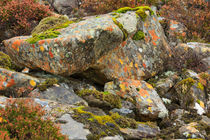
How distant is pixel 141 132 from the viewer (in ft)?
19.3

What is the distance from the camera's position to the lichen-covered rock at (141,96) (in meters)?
7.92

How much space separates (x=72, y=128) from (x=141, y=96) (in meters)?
4.19

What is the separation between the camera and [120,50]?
948cm

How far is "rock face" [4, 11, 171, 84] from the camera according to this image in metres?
7.55

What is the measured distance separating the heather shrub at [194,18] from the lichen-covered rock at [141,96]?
777 cm

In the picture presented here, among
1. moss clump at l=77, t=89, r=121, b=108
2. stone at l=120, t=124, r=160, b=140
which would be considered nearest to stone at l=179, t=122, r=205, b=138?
stone at l=120, t=124, r=160, b=140

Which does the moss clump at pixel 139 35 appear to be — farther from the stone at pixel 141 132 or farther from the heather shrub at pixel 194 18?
the heather shrub at pixel 194 18

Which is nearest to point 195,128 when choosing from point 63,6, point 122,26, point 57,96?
point 57,96

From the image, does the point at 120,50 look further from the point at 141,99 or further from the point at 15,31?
the point at 15,31

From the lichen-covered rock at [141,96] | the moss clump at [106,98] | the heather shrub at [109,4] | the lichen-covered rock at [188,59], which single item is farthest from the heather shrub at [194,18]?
the moss clump at [106,98]

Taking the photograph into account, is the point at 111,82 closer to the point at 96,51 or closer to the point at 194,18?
the point at 96,51

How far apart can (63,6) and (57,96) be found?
1601cm

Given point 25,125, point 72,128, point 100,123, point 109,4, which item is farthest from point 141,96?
point 109,4

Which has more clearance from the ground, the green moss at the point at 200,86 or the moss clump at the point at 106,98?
the moss clump at the point at 106,98
